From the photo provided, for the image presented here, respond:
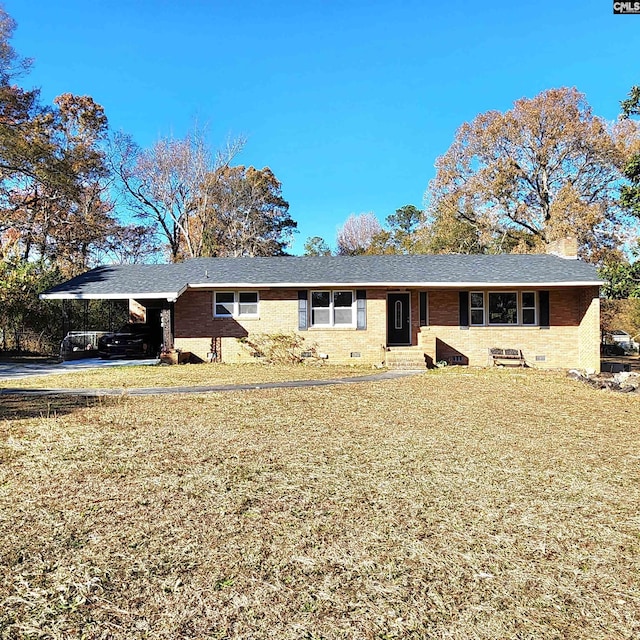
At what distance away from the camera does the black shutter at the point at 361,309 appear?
16.3 m

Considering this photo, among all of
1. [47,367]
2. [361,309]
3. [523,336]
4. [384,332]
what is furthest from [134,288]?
[523,336]

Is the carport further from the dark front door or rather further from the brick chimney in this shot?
the brick chimney

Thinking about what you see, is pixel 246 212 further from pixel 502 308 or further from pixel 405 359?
pixel 405 359

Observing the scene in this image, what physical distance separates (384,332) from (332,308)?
202 centimetres

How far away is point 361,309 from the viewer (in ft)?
53.7

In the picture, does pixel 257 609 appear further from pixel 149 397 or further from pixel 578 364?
pixel 578 364

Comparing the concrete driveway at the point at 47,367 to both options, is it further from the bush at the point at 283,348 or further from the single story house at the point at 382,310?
the bush at the point at 283,348

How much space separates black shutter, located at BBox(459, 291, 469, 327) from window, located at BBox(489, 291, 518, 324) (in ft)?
2.78

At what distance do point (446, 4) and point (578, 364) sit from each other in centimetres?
1217

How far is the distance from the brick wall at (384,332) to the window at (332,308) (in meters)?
0.36

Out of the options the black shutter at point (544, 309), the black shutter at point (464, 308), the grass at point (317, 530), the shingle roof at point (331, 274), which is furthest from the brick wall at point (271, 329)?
the grass at point (317, 530)

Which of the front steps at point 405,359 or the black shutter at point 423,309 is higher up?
the black shutter at point 423,309

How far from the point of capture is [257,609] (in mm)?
2555

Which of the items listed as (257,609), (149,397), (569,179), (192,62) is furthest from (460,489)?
Answer: (569,179)
